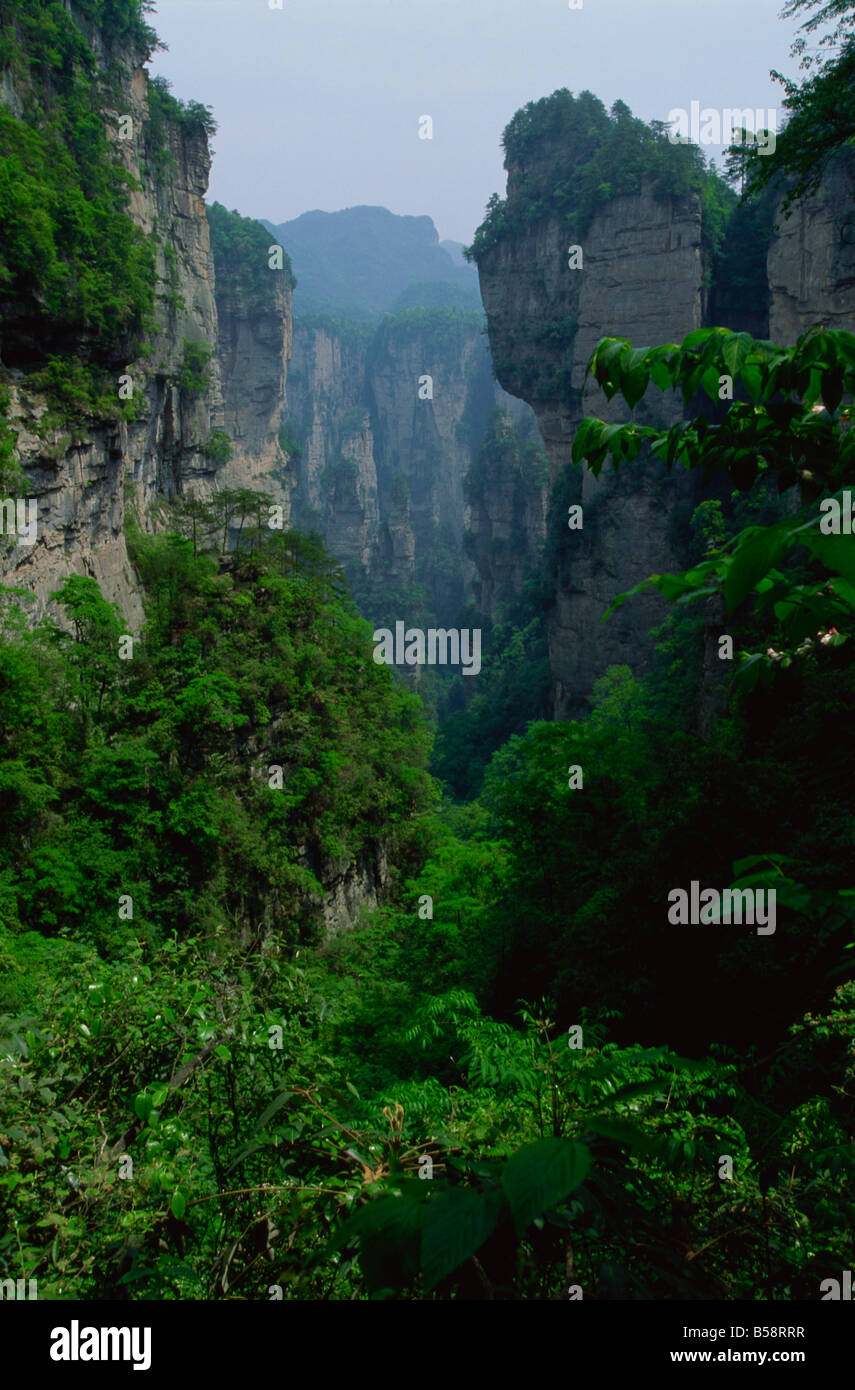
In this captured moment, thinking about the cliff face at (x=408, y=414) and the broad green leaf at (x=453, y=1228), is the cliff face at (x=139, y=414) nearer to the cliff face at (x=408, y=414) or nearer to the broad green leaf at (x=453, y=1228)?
the broad green leaf at (x=453, y=1228)

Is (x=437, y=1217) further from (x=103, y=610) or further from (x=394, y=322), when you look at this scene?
(x=394, y=322)

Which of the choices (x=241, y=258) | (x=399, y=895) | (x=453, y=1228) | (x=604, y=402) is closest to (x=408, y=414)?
(x=241, y=258)

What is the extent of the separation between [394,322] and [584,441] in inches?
3413

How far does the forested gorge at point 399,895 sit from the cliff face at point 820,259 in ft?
17.2

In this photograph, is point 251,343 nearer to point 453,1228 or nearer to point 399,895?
point 399,895

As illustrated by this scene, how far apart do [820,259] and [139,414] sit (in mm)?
17919

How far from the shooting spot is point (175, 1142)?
2365 mm

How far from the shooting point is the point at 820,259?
18922mm

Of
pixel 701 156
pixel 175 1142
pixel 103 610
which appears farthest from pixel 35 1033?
pixel 701 156

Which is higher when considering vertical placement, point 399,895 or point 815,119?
point 815,119

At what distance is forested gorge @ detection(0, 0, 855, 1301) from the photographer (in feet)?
4.58

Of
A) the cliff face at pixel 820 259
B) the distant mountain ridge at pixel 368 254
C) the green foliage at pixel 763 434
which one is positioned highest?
the distant mountain ridge at pixel 368 254

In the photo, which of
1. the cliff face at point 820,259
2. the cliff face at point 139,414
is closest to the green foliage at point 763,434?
the cliff face at point 139,414

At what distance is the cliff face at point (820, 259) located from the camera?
59.8ft
